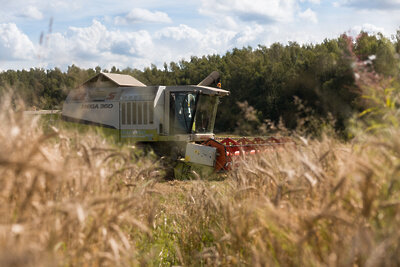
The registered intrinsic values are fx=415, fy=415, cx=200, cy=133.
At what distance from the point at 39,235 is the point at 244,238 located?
1.77m

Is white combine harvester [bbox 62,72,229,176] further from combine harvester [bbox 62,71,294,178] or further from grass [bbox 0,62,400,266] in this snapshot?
grass [bbox 0,62,400,266]

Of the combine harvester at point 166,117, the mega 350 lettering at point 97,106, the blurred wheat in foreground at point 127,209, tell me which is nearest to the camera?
the blurred wheat in foreground at point 127,209

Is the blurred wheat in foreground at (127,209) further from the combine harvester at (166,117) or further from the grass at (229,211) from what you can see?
the combine harvester at (166,117)

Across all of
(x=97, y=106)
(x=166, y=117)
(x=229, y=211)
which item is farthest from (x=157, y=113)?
(x=229, y=211)

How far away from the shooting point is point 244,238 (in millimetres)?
3430

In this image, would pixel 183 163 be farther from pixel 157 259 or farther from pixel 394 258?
pixel 394 258

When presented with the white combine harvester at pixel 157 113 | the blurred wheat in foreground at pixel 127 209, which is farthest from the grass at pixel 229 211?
the white combine harvester at pixel 157 113

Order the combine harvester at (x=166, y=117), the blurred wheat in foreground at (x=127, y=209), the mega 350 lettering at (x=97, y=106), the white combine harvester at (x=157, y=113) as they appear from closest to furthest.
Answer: the blurred wheat in foreground at (x=127, y=209), the combine harvester at (x=166, y=117), the white combine harvester at (x=157, y=113), the mega 350 lettering at (x=97, y=106)

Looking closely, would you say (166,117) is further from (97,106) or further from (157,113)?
(97,106)

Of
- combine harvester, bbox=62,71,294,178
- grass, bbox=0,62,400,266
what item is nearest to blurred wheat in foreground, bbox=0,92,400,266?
grass, bbox=0,62,400,266

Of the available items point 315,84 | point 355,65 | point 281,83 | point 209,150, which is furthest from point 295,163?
point 281,83

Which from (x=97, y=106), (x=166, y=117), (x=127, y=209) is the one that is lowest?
(x=127, y=209)

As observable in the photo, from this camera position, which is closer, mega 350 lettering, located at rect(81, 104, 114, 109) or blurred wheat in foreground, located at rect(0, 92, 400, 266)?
blurred wheat in foreground, located at rect(0, 92, 400, 266)

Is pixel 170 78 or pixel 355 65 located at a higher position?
pixel 170 78
